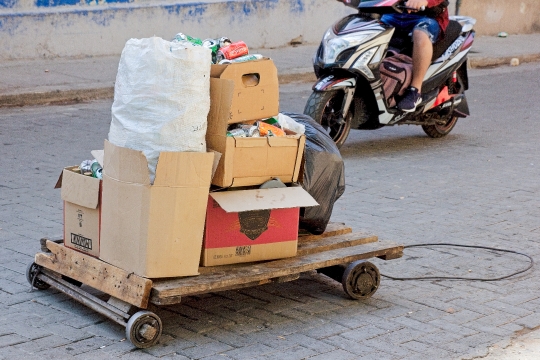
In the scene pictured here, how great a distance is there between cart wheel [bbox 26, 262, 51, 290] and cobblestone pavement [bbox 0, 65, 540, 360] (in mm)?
45

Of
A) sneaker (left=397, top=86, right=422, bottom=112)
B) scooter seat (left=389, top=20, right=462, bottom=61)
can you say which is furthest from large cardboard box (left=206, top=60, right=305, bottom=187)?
scooter seat (left=389, top=20, right=462, bottom=61)

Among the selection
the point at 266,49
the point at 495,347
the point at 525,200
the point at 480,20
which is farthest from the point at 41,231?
the point at 480,20

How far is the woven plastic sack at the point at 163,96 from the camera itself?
12.4ft

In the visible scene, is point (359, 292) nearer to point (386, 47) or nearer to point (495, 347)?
point (495, 347)

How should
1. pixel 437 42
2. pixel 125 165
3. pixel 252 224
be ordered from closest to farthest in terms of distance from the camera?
pixel 125 165
pixel 252 224
pixel 437 42

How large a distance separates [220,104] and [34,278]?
4.36ft

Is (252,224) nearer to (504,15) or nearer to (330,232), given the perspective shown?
(330,232)

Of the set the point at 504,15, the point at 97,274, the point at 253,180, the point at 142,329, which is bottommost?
the point at 142,329

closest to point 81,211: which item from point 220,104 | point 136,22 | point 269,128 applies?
point 220,104

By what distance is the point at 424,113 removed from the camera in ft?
28.7

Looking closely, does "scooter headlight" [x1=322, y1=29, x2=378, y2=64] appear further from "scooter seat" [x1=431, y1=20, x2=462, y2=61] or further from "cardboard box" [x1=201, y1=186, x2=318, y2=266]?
"cardboard box" [x1=201, y1=186, x2=318, y2=266]

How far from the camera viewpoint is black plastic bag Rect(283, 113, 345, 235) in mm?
4547

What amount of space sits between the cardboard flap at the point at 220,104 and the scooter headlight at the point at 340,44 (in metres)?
3.88

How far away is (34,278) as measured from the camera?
14.4ft
